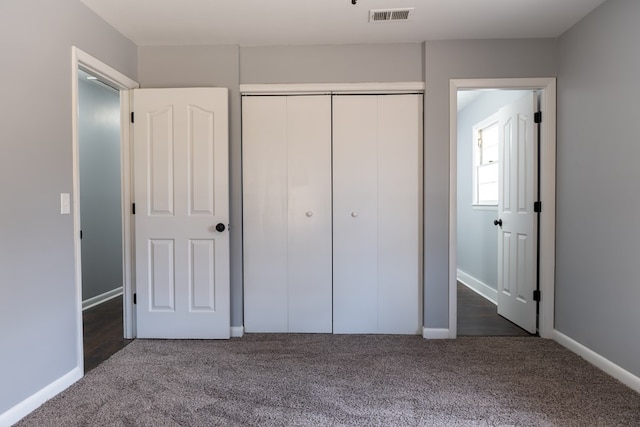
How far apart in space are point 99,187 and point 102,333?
1810mm

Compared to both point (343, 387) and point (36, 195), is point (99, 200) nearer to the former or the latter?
point (36, 195)

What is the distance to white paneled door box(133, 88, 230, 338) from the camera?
2.65m

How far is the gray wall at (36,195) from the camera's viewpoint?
65.3 inches

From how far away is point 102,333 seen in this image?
287 centimetres

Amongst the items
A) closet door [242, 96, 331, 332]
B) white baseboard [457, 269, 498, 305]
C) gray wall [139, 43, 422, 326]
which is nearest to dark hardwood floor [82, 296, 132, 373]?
gray wall [139, 43, 422, 326]

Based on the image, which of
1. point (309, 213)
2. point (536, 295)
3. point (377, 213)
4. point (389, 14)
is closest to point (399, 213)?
point (377, 213)

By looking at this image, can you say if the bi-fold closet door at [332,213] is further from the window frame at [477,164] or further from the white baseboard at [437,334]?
the window frame at [477,164]

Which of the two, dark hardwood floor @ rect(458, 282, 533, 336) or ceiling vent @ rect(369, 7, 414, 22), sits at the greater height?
ceiling vent @ rect(369, 7, 414, 22)

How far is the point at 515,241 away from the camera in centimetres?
304

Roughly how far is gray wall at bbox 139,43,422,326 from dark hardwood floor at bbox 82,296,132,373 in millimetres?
927

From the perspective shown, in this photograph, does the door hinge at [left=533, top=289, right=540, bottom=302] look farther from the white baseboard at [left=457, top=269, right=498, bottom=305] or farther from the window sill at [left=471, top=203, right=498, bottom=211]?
the window sill at [left=471, top=203, right=498, bottom=211]

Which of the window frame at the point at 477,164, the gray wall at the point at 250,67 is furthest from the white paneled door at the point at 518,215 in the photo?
the gray wall at the point at 250,67

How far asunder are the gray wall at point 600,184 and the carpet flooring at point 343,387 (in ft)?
1.11

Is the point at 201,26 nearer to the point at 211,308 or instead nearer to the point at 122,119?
the point at 122,119
